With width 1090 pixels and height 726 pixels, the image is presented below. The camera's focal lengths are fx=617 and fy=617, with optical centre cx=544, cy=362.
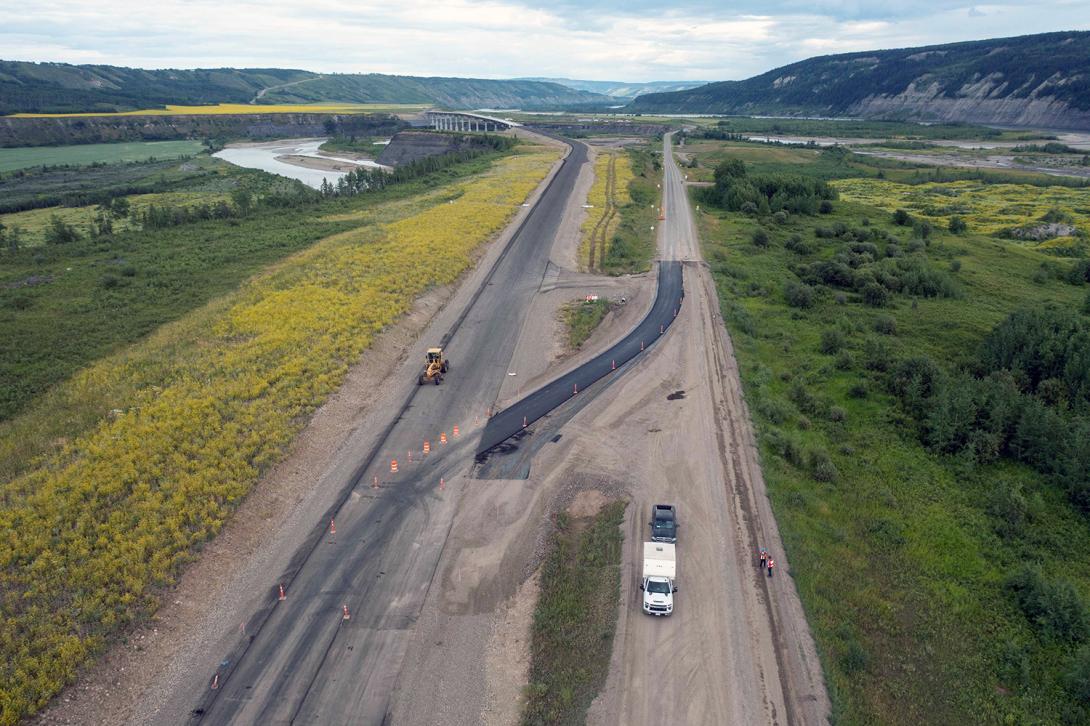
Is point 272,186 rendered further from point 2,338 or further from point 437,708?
point 437,708

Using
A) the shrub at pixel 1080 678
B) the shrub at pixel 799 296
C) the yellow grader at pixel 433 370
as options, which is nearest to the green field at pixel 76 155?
the yellow grader at pixel 433 370

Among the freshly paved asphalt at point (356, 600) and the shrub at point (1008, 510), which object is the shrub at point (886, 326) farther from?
the freshly paved asphalt at point (356, 600)

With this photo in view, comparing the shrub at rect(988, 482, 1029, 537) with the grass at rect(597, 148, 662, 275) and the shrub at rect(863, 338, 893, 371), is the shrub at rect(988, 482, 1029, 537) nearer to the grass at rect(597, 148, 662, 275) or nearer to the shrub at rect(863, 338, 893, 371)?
the shrub at rect(863, 338, 893, 371)

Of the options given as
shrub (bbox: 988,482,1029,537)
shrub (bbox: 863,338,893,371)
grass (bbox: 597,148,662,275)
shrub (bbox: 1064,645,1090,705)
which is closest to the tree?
grass (bbox: 597,148,662,275)

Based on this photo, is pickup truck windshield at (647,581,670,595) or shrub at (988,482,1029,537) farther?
shrub at (988,482,1029,537)

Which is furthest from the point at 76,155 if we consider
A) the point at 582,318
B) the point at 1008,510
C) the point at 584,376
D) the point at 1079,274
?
the point at 1079,274

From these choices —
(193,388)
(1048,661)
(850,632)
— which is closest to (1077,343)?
(1048,661)

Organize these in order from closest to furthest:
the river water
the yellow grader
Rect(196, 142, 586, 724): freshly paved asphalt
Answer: Rect(196, 142, 586, 724): freshly paved asphalt → the yellow grader → the river water
